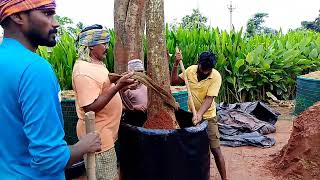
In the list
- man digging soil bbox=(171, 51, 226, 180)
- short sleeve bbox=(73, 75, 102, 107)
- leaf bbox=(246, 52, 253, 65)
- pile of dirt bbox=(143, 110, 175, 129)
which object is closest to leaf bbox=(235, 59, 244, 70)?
leaf bbox=(246, 52, 253, 65)

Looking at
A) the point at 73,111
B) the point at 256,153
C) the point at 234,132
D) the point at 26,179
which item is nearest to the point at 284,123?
the point at 234,132

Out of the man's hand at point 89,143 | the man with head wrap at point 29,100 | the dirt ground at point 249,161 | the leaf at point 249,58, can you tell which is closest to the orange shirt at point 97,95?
the man's hand at point 89,143

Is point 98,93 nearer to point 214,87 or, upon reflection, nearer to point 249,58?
point 214,87

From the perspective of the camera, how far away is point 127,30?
4.87 m

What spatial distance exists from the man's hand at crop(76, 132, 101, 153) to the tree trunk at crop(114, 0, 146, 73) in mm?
2930

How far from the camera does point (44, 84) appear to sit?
4.74 feet

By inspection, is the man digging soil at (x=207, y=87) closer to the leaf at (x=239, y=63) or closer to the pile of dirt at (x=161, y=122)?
the pile of dirt at (x=161, y=122)

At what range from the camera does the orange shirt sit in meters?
2.78

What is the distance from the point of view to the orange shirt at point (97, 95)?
9.12 feet

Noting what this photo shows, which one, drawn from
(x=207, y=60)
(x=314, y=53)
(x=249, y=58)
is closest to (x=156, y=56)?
(x=207, y=60)

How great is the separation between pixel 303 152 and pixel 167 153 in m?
2.13

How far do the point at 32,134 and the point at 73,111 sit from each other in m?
3.33

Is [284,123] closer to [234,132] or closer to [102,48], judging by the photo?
[234,132]

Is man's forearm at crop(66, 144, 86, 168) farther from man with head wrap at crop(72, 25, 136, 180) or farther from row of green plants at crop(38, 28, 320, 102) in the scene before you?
row of green plants at crop(38, 28, 320, 102)
